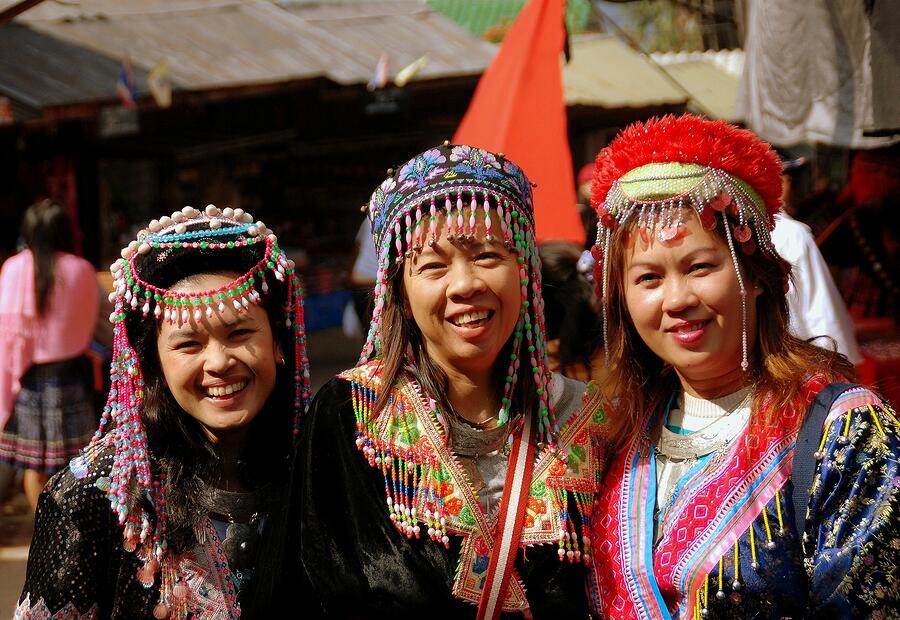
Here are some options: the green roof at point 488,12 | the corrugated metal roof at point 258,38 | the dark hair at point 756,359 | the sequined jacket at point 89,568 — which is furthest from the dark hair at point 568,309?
the green roof at point 488,12

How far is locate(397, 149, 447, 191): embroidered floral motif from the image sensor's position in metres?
2.21

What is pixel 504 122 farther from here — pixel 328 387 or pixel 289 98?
pixel 289 98

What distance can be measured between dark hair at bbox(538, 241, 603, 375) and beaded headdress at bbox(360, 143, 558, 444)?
1.26 meters

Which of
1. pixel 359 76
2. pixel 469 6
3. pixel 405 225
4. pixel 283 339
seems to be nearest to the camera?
pixel 405 225

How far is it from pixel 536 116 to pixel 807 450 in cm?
304

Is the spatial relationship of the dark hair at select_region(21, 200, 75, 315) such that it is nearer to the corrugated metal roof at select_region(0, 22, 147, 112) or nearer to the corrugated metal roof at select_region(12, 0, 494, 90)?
the corrugated metal roof at select_region(0, 22, 147, 112)

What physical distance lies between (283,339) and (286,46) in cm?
747

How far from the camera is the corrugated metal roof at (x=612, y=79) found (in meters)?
10.9

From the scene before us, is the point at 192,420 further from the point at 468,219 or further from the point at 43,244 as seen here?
the point at 43,244

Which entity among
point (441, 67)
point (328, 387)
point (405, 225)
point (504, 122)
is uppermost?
point (441, 67)

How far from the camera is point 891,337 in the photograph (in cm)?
501

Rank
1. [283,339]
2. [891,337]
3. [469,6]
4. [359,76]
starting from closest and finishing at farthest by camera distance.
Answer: [283,339] < [891,337] < [359,76] < [469,6]

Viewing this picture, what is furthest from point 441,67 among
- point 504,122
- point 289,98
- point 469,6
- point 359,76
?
point 469,6

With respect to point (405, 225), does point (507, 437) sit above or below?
below
